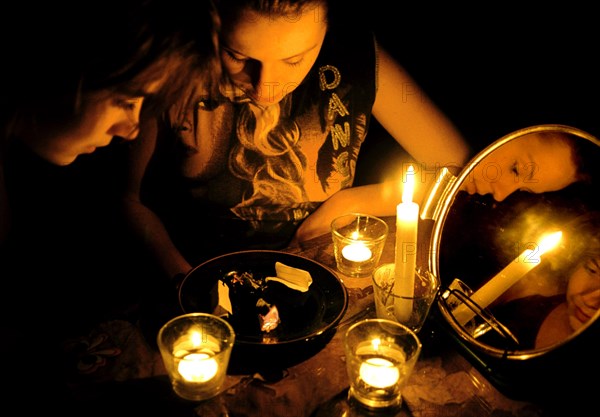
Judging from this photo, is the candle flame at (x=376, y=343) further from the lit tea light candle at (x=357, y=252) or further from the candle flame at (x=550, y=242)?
the candle flame at (x=550, y=242)

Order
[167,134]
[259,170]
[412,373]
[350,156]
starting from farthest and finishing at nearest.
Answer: [350,156] → [259,170] → [167,134] → [412,373]

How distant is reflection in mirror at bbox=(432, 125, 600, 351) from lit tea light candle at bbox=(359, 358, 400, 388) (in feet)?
0.70

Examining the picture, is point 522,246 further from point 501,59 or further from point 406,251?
point 501,59

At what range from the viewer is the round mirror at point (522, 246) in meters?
1.00

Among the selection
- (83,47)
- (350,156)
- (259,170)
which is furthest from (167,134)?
(350,156)

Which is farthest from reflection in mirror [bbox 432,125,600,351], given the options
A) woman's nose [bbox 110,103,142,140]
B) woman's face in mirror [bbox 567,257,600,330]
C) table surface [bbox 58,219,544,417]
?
woman's nose [bbox 110,103,142,140]

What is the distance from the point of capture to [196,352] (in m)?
1.01

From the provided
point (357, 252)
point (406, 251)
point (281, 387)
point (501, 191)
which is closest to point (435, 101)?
point (501, 191)

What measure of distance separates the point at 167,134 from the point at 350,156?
0.59 metres

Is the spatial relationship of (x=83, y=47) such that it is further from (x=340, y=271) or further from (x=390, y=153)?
(x=390, y=153)

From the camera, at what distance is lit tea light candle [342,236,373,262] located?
128 centimetres

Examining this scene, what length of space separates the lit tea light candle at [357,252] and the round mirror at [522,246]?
157 millimetres

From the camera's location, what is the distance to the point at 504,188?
1.18 m

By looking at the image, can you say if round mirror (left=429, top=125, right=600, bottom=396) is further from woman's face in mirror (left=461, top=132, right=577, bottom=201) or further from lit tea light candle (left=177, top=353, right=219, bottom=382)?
lit tea light candle (left=177, top=353, right=219, bottom=382)
